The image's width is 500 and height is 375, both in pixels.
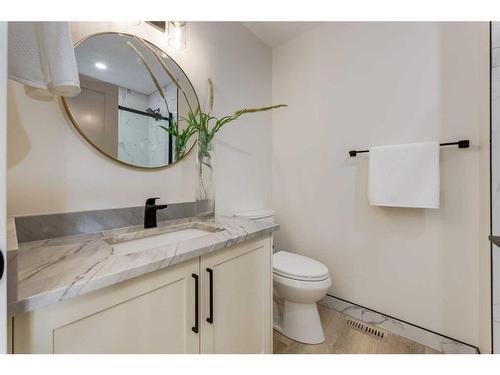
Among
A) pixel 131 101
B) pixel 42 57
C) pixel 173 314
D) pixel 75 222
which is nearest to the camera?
pixel 42 57

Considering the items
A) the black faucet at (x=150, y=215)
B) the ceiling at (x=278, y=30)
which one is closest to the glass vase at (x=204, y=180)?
the black faucet at (x=150, y=215)

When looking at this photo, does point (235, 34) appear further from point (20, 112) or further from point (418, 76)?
point (20, 112)

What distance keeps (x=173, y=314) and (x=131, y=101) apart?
1.06 meters

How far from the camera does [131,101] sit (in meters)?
1.21

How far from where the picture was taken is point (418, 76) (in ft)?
4.69

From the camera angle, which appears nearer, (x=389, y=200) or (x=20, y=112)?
(x=20, y=112)

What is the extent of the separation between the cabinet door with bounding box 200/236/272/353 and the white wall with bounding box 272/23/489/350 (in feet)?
2.84

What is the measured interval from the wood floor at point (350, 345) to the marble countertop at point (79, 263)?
2.83ft

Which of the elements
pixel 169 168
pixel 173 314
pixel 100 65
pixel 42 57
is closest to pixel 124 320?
pixel 173 314

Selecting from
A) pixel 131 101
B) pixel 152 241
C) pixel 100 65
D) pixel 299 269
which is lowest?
pixel 299 269

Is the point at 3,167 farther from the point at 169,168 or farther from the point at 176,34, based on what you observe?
the point at 176,34
